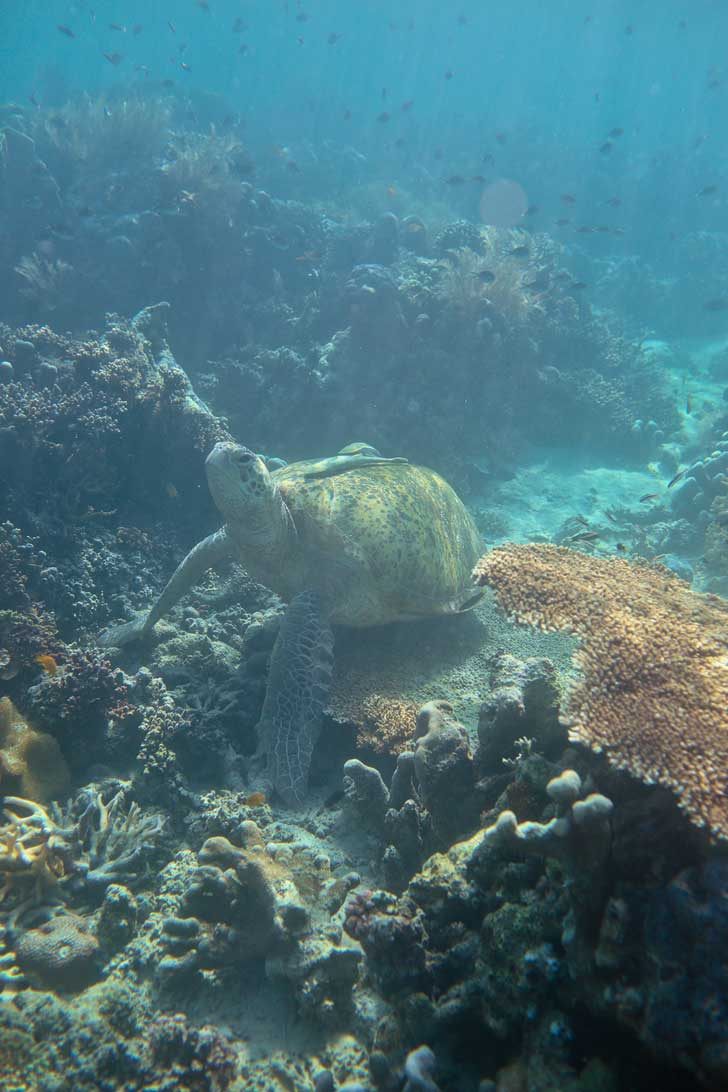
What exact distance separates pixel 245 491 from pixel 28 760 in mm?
2802

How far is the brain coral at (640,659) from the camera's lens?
7.31 feet

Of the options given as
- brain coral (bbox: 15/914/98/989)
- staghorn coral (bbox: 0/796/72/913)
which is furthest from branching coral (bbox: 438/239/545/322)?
brain coral (bbox: 15/914/98/989)

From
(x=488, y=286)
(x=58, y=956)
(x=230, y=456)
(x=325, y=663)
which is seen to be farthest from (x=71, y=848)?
(x=488, y=286)

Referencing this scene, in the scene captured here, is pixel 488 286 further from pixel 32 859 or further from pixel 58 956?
pixel 58 956

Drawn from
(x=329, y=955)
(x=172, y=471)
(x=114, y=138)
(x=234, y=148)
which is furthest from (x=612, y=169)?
(x=329, y=955)

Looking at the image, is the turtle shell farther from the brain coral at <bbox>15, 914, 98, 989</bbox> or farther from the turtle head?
the brain coral at <bbox>15, 914, 98, 989</bbox>

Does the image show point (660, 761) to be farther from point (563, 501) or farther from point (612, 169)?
point (612, 169)

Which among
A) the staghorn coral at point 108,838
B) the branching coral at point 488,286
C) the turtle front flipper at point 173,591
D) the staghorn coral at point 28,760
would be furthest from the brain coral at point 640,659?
the branching coral at point 488,286

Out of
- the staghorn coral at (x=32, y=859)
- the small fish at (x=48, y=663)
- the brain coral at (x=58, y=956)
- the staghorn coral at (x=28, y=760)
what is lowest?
the brain coral at (x=58, y=956)

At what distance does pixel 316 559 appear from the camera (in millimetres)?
5641

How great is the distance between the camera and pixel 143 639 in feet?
19.5

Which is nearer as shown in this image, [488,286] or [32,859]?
[32,859]

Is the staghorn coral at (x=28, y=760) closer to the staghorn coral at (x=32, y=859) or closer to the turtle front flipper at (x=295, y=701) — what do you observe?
the staghorn coral at (x=32, y=859)

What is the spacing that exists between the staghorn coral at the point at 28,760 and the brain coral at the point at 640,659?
3.68 meters
